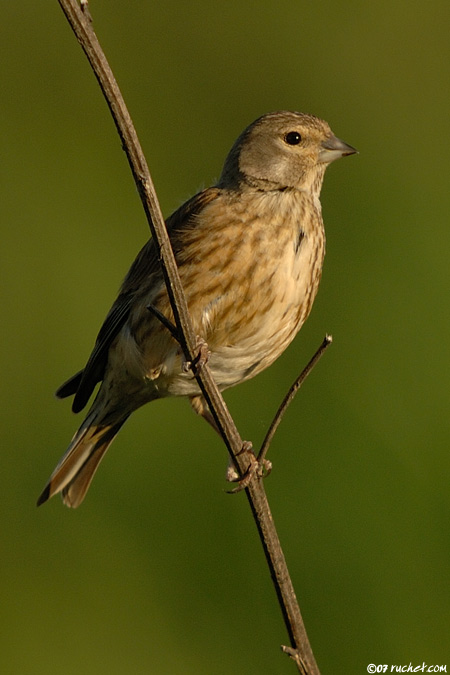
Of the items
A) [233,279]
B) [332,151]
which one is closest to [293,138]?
[332,151]

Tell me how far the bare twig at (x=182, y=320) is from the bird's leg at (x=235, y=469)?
27 mm

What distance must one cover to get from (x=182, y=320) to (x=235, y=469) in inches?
34.4

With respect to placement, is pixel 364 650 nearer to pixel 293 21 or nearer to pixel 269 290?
pixel 269 290

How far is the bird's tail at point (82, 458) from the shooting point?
4.69 m

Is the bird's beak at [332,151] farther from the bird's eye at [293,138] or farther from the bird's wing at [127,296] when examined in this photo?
the bird's wing at [127,296]

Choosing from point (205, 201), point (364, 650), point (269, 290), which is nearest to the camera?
point (269, 290)

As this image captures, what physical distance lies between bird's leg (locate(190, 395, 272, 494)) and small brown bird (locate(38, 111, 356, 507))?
0.29 meters

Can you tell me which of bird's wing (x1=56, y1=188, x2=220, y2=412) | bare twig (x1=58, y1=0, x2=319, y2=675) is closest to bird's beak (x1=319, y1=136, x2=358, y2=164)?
bird's wing (x1=56, y1=188, x2=220, y2=412)

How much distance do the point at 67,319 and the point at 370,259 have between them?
1.58 metres

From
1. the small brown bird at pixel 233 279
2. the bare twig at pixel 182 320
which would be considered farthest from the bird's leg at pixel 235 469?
the small brown bird at pixel 233 279

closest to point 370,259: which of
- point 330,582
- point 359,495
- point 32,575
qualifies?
point 359,495

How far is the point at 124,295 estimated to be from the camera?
446cm

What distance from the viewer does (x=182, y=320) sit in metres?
2.89

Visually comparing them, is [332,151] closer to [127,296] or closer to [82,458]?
[127,296]
